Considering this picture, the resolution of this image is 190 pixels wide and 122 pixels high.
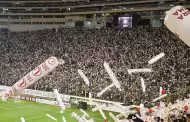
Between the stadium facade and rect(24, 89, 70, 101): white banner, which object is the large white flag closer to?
rect(24, 89, 70, 101): white banner

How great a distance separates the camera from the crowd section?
27.6 m

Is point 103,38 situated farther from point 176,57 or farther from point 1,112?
point 1,112

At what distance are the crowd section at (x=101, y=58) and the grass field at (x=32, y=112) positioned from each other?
2.19 metres

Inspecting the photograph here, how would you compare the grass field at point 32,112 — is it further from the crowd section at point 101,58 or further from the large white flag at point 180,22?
the large white flag at point 180,22

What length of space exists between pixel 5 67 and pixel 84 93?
1850cm

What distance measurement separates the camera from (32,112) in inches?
1169

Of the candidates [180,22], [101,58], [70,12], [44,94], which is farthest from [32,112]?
[70,12]

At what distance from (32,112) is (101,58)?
10.4m

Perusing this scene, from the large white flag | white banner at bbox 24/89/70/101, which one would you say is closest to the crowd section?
white banner at bbox 24/89/70/101

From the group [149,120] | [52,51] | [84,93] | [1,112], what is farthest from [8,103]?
[149,120]

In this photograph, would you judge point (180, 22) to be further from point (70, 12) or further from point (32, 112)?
point (70, 12)

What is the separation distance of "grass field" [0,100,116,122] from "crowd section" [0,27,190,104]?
2188 millimetres

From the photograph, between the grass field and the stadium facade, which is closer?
the grass field

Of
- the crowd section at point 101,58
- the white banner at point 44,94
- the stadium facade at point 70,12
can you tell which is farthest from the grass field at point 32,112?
the stadium facade at point 70,12
